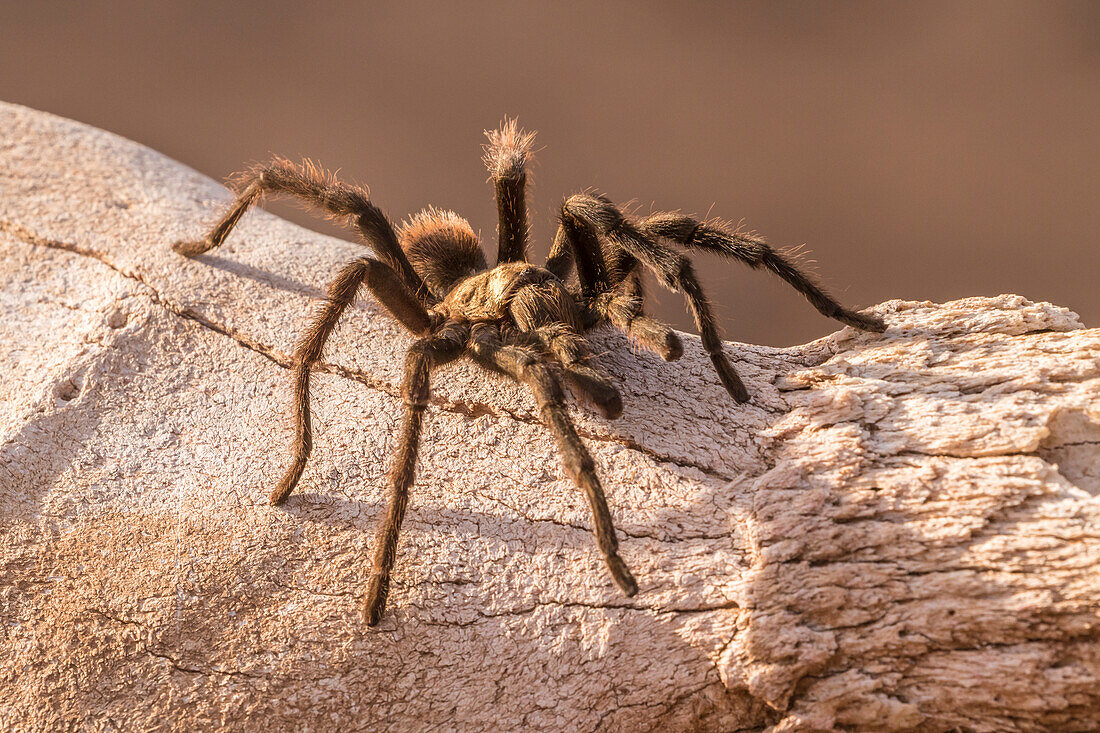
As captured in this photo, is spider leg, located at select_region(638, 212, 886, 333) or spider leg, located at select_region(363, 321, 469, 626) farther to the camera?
spider leg, located at select_region(638, 212, 886, 333)

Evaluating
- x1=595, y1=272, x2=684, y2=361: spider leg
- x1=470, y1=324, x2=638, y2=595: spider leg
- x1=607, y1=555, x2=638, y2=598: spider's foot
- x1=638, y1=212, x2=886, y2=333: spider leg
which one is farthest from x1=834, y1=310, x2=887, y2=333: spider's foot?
x1=607, y1=555, x2=638, y2=598: spider's foot

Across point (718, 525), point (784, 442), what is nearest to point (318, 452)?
point (718, 525)

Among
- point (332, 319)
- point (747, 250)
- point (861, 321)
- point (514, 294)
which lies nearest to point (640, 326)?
point (747, 250)

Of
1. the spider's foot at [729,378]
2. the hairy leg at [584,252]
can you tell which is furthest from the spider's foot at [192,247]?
the spider's foot at [729,378]

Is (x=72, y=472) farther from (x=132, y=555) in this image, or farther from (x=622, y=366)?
(x=622, y=366)

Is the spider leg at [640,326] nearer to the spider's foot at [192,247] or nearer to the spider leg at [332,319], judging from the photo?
the spider leg at [332,319]

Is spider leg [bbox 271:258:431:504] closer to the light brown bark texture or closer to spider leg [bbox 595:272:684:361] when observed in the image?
the light brown bark texture
